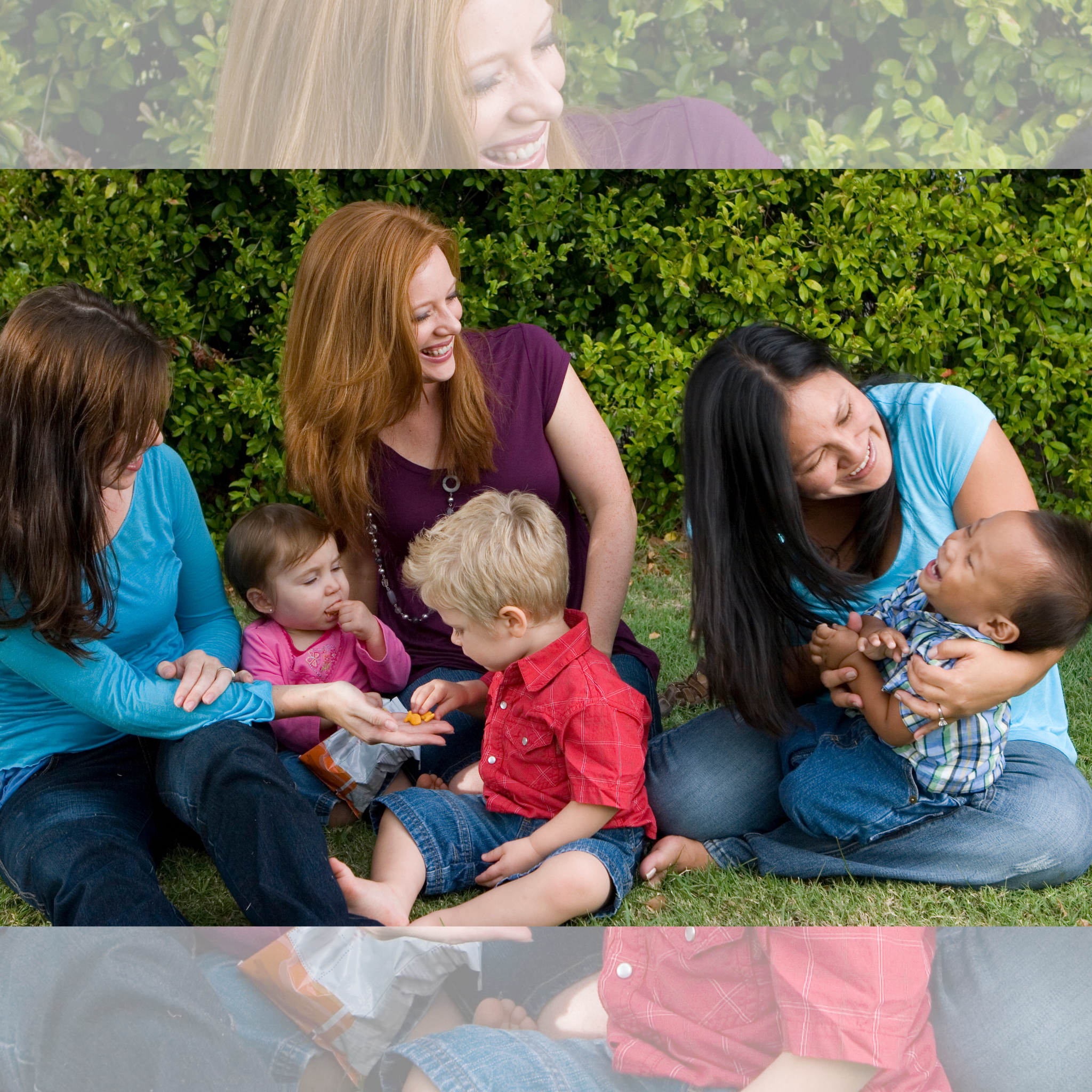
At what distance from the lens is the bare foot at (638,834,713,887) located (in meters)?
2.67

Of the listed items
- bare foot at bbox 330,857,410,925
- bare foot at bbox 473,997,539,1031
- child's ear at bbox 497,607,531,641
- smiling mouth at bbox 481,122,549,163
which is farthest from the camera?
child's ear at bbox 497,607,531,641

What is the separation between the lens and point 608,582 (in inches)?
122

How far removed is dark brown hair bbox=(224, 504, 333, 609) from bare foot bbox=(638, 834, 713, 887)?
4.21 feet

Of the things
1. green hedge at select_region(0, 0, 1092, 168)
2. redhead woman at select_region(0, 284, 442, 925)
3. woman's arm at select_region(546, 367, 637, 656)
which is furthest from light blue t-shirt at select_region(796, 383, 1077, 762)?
redhead woman at select_region(0, 284, 442, 925)

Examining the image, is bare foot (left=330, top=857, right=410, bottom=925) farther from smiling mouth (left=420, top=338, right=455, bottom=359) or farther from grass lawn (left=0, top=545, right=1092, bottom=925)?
smiling mouth (left=420, top=338, right=455, bottom=359)

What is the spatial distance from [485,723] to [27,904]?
3.75ft

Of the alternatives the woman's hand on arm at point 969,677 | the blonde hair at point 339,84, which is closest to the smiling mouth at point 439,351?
the blonde hair at point 339,84

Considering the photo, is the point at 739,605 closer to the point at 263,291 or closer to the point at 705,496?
the point at 705,496

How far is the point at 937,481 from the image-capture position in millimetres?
2742

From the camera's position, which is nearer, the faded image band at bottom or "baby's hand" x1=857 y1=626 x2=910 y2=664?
the faded image band at bottom

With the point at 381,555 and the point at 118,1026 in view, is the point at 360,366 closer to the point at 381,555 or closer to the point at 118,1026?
the point at 381,555


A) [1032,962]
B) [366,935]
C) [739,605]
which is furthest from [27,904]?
[1032,962]

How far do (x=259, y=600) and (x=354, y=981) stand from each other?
59.5 inches

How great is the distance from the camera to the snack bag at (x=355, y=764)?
303 centimetres
